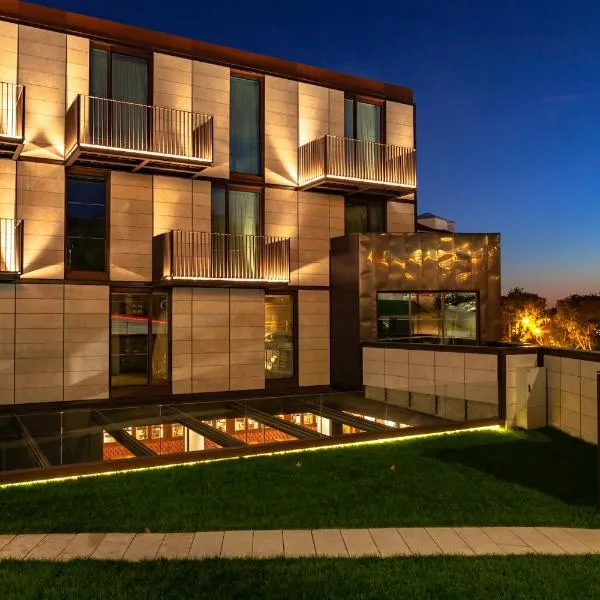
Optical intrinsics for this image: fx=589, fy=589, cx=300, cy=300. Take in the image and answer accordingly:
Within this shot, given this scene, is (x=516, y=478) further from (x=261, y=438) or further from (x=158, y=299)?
(x=158, y=299)

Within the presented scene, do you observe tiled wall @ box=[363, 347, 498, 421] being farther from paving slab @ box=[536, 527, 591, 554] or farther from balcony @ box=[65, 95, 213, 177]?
balcony @ box=[65, 95, 213, 177]

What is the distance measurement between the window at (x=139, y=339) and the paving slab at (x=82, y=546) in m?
10.3

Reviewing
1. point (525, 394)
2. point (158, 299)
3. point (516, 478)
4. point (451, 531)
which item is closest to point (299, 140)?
point (158, 299)

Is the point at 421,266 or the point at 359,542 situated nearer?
the point at 359,542

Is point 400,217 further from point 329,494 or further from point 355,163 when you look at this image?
point 329,494

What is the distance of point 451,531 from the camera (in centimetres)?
771

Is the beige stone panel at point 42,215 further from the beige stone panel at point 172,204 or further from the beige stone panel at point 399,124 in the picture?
the beige stone panel at point 399,124

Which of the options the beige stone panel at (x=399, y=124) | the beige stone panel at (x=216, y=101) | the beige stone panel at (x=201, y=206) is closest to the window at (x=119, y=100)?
the beige stone panel at (x=216, y=101)

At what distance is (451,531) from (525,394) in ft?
23.8

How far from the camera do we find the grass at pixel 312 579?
228 inches

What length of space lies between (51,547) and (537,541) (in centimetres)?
597

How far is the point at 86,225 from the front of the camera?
664 inches

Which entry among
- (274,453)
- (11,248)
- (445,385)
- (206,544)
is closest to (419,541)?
(206,544)

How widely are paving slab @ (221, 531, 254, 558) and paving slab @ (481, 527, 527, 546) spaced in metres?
3.08
